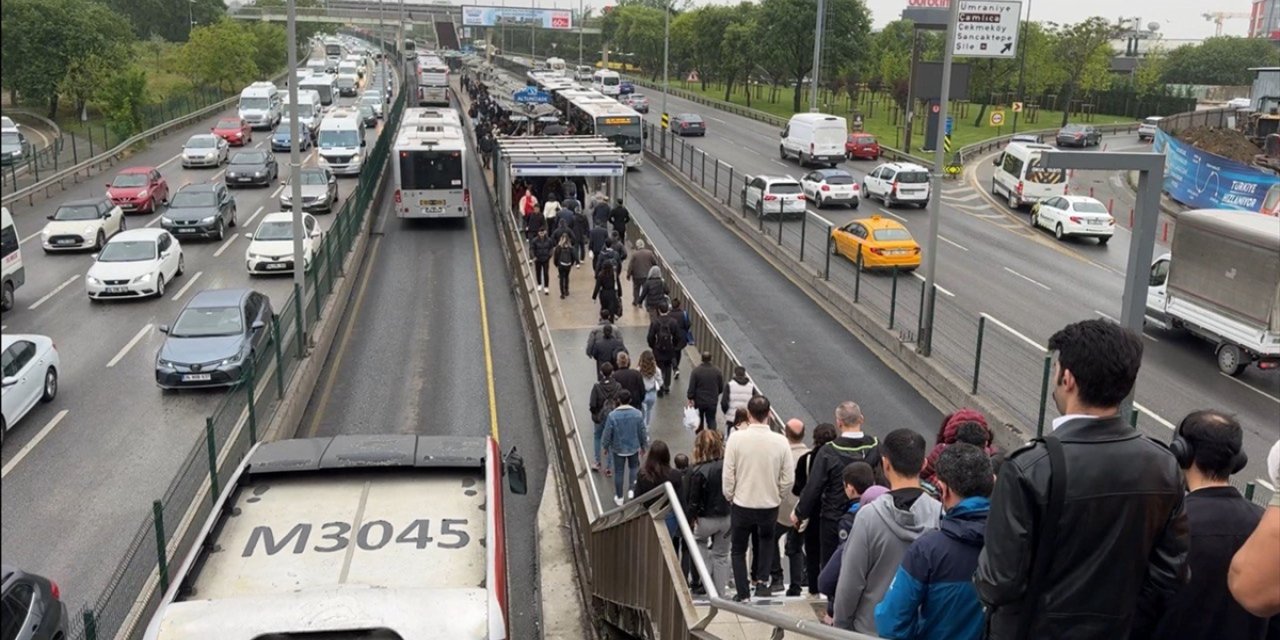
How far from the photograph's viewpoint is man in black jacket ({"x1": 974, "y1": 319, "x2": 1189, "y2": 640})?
388 centimetres

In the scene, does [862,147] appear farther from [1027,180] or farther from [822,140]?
[1027,180]

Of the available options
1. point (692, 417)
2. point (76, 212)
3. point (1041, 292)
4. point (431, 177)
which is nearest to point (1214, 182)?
point (1041, 292)

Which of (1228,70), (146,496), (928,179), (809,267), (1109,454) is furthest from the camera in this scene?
(1228,70)

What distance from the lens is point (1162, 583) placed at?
4.10 meters

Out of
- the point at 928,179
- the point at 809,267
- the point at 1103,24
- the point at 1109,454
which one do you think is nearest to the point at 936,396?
the point at 809,267

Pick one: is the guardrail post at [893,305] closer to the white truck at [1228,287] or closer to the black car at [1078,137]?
the white truck at [1228,287]

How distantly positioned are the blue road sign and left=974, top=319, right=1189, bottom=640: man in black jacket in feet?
183

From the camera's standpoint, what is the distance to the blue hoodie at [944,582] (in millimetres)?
4824

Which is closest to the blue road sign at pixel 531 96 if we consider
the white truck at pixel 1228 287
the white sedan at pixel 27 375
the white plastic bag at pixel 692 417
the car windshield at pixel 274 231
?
the car windshield at pixel 274 231

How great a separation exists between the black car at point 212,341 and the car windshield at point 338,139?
2562 cm

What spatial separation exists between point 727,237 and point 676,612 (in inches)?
1069

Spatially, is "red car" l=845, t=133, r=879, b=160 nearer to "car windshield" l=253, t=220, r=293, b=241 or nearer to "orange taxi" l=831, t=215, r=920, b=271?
"orange taxi" l=831, t=215, r=920, b=271

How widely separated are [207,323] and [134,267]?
7054mm

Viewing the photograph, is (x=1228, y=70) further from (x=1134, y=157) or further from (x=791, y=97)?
(x=1134, y=157)
